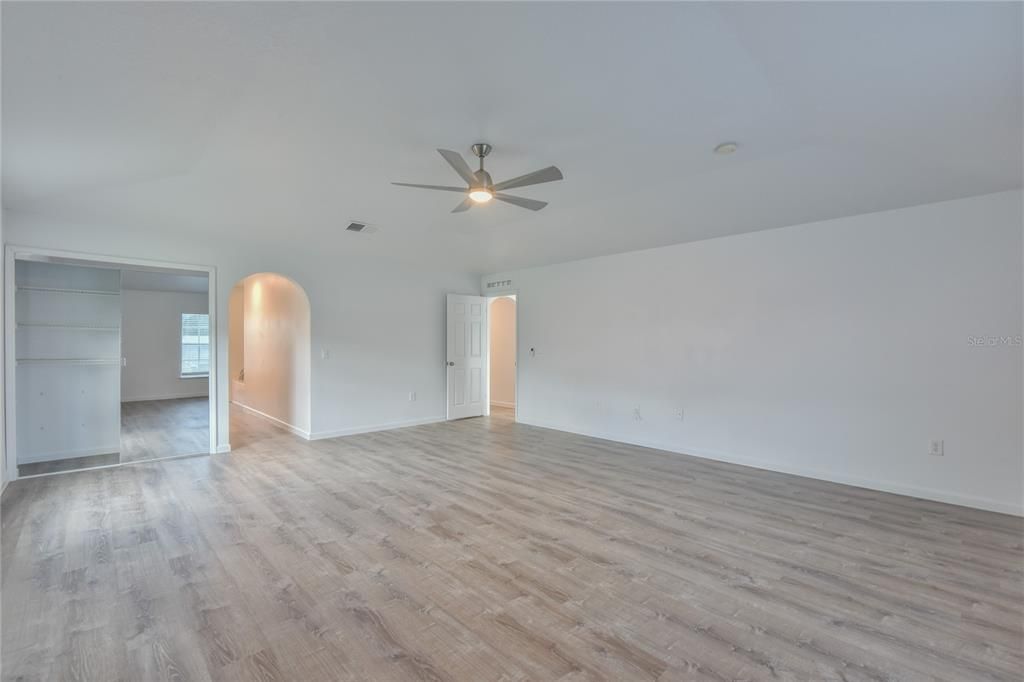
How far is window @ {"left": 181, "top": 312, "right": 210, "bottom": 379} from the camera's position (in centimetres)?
1070

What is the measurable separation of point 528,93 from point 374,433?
5.27m

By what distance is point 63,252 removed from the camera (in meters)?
4.47

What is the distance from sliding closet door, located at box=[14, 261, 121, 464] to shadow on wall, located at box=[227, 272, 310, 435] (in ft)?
4.47

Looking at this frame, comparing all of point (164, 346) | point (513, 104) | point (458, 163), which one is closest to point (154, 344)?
point (164, 346)

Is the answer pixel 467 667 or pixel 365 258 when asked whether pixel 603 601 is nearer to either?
→ pixel 467 667

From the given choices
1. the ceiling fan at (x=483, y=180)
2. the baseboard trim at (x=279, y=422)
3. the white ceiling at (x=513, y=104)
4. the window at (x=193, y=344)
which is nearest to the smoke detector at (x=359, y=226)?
the white ceiling at (x=513, y=104)

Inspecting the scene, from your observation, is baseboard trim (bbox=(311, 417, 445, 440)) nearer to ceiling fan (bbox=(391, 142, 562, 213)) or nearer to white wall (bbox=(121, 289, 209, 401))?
ceiling fan (bbox=(391, 142, 562, 213))

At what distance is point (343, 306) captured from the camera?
252 inches

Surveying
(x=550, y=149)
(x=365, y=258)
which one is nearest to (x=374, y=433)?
(x=365, y=258)

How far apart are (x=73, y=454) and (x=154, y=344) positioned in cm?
618

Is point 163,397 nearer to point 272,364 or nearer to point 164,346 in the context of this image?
point 164,346

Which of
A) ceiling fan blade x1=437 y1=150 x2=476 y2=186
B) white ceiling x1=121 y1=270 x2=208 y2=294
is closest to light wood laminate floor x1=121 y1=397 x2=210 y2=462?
white ceiling x1=121 y1=270 x2=208 y2=294

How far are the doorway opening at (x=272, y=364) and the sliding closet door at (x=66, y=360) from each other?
128 centimetres

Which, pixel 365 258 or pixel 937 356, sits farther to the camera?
pixel 365 258
